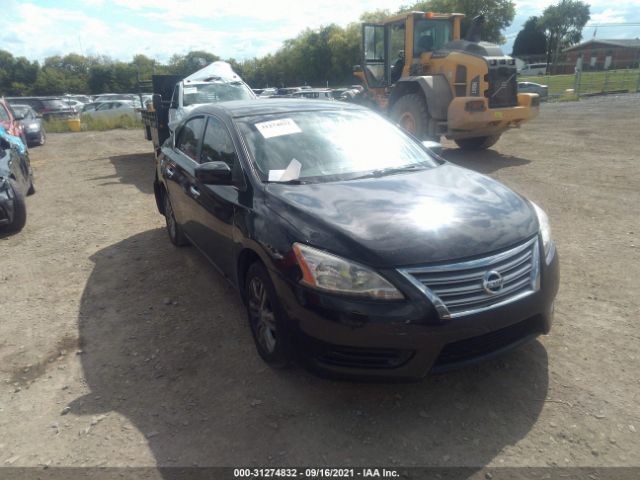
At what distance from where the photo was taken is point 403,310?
229 centimetres

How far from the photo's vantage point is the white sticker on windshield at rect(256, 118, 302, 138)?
355 centimetres

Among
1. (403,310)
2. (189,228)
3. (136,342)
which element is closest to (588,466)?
(403,310)

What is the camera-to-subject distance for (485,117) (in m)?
8.97

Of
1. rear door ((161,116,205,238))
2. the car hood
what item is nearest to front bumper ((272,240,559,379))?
the car hood

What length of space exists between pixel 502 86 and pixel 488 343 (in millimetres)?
8186

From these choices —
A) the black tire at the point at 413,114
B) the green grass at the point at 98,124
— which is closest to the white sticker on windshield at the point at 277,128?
the black tire at the point at 413,114

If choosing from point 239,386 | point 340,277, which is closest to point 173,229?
point 239,386

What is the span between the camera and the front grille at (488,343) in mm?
2416

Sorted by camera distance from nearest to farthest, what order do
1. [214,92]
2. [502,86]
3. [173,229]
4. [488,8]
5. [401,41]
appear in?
[173,229] < [502,86] < [214,92] < [401,41] < [488,8]

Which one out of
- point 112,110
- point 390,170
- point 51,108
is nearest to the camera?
point 390,170

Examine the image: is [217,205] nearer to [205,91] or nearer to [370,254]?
[370,254]

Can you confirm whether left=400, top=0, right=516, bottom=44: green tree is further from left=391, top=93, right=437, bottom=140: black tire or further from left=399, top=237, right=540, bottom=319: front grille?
left=399, top=237, right=540, bottom=319: front grille

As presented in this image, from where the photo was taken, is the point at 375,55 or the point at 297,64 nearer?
the point at 375,55

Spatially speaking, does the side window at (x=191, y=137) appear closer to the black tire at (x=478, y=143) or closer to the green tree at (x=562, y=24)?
the black tire at (x=478, y=143)
